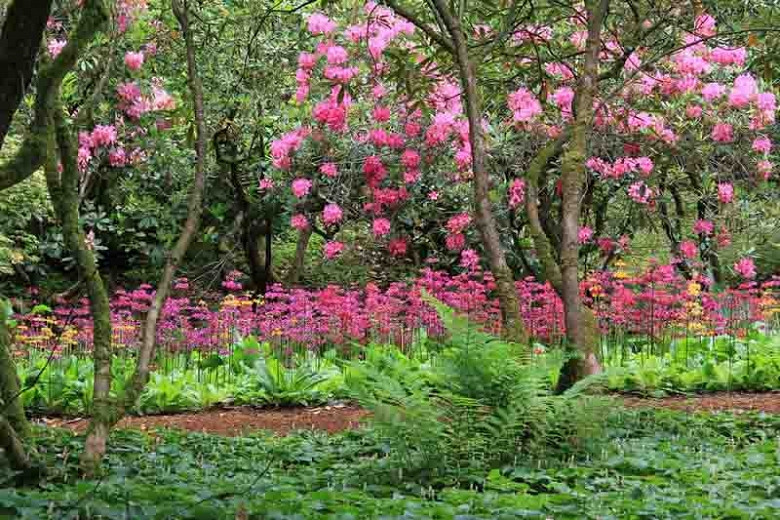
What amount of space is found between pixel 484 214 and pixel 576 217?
0.64 meters

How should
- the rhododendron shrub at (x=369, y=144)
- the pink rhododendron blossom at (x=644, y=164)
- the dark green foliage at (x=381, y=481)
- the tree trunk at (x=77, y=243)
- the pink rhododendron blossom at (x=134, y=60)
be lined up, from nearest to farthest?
the dark green foliage at (x=381, y=481), the tree trunk at (x=77, y=243), the pink rhododendron blossom at (x=134, y=60), the rhododendron shrub at (x=369, y=144), the pink rhododendron blossom at (x=644, y=164)

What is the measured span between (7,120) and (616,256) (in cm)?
867

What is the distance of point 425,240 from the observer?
11.5 m

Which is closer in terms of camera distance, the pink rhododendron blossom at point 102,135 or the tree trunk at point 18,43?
the tree trunk at point 18,43

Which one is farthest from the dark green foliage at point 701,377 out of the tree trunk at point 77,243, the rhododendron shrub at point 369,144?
the tree trunk at point 77,243

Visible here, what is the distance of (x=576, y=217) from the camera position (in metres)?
4.92

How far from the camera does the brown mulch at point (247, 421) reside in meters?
5.89

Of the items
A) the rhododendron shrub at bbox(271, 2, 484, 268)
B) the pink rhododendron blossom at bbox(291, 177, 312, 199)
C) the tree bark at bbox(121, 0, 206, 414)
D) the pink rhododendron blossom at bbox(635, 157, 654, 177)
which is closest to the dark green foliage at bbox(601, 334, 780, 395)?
the pink rhododendron blossom at bbox(635, 157, 654, 177)

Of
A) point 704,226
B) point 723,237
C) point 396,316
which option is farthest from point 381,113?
point 723,237

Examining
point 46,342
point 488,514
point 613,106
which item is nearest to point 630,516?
point 488,514

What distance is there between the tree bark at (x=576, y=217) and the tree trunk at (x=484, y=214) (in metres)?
0.35

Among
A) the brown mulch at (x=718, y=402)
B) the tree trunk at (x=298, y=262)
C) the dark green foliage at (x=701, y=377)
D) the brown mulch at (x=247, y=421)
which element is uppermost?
the tree trunk at (x=298, y=262)

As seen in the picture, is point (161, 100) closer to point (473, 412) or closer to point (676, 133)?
point (676, 133)

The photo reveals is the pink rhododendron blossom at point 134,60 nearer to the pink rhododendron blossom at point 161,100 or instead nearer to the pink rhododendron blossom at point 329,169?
the pink rhododendron blossom at point 161,100
